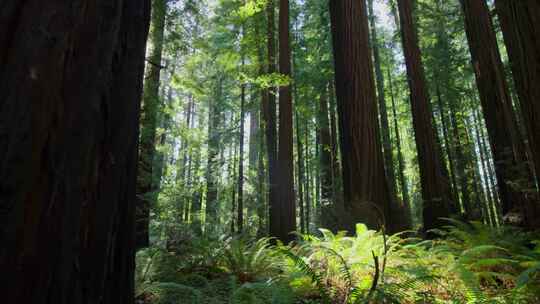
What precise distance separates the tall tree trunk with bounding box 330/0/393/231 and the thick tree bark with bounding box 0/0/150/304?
418 cm

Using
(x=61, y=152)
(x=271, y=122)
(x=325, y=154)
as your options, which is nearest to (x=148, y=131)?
(x=271, y=122)

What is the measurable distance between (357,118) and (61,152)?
5.06m

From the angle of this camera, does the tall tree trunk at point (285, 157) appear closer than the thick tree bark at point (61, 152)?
No

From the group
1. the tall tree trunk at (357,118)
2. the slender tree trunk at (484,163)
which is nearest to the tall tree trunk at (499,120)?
the tall tree trunk at (357,118)

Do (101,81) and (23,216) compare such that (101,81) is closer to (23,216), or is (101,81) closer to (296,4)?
(23,216)

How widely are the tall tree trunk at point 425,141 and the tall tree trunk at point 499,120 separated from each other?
1974 mm

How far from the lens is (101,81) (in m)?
1.59

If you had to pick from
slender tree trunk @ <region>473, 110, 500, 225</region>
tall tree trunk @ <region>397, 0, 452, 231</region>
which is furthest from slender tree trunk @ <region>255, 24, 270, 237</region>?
slender tree trunk @ <region>473, 110, 500, 225</region>

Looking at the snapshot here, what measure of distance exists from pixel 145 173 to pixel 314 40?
11576mm

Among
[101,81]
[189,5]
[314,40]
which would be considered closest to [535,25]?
[101,81]

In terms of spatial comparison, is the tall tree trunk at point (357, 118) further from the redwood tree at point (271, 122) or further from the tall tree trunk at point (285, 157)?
the redwood tree at point (271, 122)

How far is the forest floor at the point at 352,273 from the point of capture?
2.26 metres

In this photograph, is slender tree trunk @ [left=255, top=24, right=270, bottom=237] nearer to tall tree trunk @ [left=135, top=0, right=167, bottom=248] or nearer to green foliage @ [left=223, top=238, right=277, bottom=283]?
tall tree trunk @ [left=135, top=0, right=167, bottom=248]

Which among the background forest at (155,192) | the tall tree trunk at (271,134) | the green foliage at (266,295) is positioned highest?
the tall tree trunk at (271,134)
